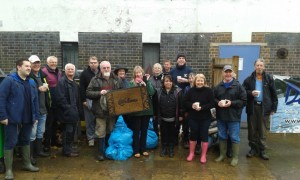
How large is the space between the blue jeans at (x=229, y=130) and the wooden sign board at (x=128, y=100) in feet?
4.43

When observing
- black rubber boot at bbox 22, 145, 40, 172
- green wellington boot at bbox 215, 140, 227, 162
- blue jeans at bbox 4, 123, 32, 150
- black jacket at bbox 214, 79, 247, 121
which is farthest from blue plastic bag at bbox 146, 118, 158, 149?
blue jeans at bbox 4, 123, 32, 150

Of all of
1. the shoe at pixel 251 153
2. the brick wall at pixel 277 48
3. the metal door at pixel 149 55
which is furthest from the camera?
the metal door at pixel 149 55

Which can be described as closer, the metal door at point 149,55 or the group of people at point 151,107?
the group of people at point 151,107

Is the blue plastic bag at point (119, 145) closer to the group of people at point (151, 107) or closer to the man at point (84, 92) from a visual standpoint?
the group of people at point (151, 107)

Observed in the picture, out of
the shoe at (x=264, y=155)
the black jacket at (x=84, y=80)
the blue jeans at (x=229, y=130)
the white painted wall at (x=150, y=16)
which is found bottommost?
the shoe at (x=264, y=155)

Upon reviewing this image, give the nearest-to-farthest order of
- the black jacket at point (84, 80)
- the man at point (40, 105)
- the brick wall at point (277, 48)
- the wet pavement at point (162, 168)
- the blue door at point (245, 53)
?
the wet pavement at point (162, 168)
the man at point (40, 105)
the black jacket at point (84, 80)
the blue door at point (245, 53)
the brick wall at point (277, 48)

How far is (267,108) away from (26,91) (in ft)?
13.5

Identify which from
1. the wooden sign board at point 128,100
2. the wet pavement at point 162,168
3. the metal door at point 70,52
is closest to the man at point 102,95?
the wooden sign board at point 128,100

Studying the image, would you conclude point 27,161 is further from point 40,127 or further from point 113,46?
point 113,46

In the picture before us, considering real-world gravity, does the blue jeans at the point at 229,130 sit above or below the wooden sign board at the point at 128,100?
below

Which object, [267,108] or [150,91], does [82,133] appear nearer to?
[150,91]

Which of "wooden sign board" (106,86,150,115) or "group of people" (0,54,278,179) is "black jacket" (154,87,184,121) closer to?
"group of people" (0,54,278,179)

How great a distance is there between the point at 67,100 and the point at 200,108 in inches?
92.0

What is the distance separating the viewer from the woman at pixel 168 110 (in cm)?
586
